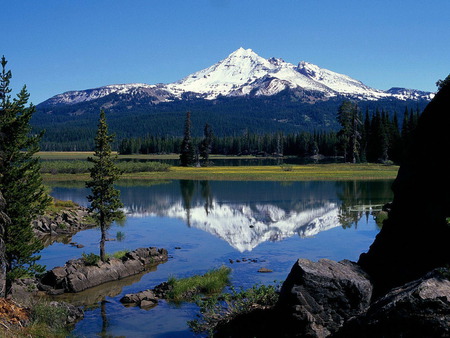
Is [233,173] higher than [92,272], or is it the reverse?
[233,173]

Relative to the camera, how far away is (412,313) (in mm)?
10531

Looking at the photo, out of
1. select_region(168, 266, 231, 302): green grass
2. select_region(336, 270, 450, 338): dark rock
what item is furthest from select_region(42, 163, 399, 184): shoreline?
select_region(336, 270, 450, 338): dark rock

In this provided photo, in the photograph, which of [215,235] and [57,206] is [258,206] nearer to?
[215,235]

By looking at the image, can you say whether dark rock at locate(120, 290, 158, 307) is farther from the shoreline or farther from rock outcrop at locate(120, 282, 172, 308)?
the shoreline

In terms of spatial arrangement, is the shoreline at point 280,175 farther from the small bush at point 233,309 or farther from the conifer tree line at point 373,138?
the small bush at point 233,309

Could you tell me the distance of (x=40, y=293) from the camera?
92.7 ft

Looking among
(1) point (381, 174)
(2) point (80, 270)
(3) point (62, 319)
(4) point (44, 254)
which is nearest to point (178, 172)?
(1) point (381, 174)

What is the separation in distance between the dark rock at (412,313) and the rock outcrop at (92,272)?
68.9 ft

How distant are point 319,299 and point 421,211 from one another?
445 cm

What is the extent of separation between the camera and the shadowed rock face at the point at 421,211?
15.7m

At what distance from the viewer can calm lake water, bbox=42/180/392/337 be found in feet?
82.0

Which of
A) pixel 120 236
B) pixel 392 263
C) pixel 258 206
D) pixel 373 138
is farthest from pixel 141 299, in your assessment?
pixel 373 138

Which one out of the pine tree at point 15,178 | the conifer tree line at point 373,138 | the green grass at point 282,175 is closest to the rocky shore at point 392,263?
the pine tree at point 15,178

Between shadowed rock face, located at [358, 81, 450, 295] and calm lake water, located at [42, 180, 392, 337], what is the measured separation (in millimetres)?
9279
